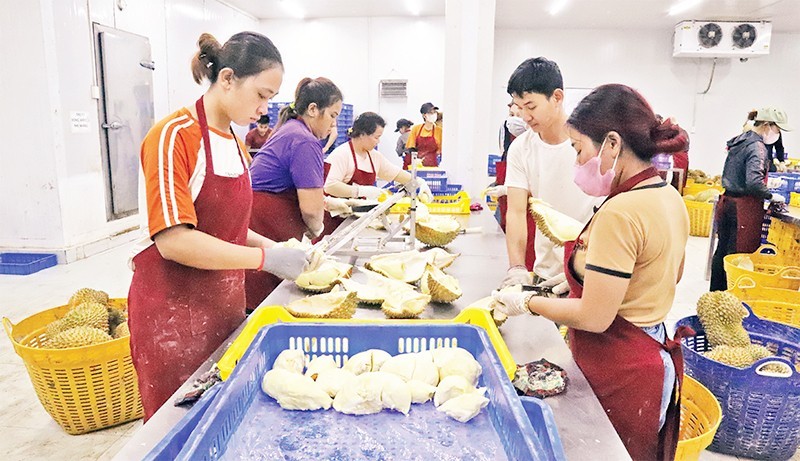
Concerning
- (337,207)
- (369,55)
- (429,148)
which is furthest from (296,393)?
(369,55)

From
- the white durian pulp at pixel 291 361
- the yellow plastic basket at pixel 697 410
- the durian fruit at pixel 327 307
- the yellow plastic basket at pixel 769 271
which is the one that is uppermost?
the durian fruit at pixel 327 307

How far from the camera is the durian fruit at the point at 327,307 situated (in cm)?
153

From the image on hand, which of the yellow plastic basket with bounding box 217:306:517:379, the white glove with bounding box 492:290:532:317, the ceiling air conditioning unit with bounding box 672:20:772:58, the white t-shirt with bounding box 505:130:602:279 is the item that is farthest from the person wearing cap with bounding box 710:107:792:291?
the ceiling air conditioning unit with bounding box 672:20:772:58

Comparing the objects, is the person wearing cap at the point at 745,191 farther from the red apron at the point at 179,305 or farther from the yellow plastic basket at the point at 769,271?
the red apron at the point at 179,305

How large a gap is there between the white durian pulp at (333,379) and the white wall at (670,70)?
10155 mm

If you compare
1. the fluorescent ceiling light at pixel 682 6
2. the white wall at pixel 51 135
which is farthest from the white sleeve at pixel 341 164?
Result: the fluorescent ceiling light at pixel 682 6

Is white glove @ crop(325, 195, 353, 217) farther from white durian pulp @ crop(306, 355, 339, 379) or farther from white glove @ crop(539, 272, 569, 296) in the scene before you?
white durian pulp @ crop(306, 355, 339, 379)

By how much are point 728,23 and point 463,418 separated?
34.1 ft

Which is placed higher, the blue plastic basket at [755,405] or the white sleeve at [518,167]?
the white sleeve at [518,167]

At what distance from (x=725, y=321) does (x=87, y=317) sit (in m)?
3.00

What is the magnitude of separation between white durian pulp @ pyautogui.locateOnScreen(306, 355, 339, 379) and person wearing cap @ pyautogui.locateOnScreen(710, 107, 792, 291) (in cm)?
396

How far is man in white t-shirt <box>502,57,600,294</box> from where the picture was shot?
2.17 metres

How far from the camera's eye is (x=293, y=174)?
244 centimetres

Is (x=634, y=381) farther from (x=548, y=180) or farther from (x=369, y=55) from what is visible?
(x=369, y=55)
